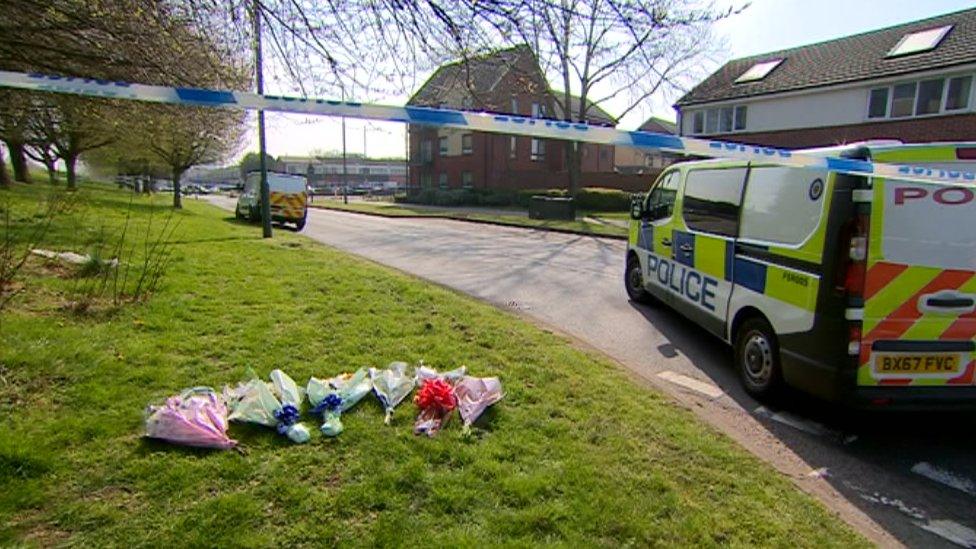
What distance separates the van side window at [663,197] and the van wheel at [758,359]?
214 centimetres

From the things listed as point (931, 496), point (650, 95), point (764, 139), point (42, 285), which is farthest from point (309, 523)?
point (764, 139)

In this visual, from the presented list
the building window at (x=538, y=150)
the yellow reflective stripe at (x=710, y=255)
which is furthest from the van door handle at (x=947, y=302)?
the building window at (x=538, y=150)

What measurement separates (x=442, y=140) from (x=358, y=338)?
42.0m

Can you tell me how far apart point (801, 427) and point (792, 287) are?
3.39 ft

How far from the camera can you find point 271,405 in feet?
10.6

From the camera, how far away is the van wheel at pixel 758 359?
4.24 metres

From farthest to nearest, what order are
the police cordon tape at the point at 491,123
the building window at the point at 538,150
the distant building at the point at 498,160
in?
the building window at the point at 538,150 → the distant building at the point at 498,160 → the police cordon tape at the point at 491,123

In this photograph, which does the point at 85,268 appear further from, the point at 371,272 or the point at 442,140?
the point at 442,140

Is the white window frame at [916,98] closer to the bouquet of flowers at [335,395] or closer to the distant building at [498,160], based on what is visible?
the distant building at [498,160]

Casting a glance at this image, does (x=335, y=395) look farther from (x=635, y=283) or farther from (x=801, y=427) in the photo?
(x=635, y=283)

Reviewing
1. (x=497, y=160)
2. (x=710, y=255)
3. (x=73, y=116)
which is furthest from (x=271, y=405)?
(x=497, y=160)

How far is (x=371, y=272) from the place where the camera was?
339 inches

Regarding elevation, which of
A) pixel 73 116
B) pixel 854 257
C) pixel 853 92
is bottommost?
pixel 854 257

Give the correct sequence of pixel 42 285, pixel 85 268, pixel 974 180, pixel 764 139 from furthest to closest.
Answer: pixel 764 139 < pixel 85 268 < pixel 42 285 < pixel 974 180
